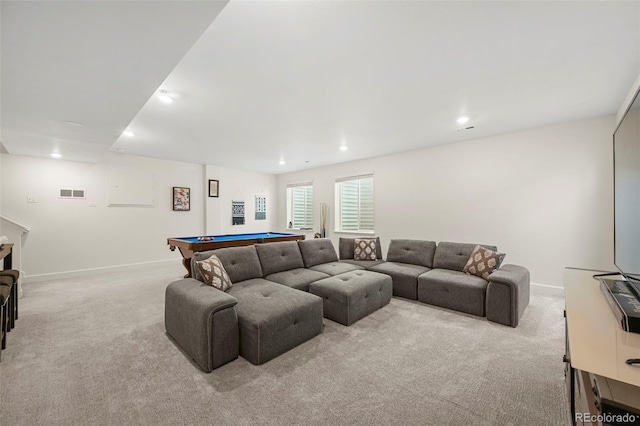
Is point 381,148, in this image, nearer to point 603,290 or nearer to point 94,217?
point 603,290

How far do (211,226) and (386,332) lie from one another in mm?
5462

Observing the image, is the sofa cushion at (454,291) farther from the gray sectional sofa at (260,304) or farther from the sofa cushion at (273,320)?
the sofa cushion at (273,320)

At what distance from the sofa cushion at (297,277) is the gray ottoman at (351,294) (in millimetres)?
103

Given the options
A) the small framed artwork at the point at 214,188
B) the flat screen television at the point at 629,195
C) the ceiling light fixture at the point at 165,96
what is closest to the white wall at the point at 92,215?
the small framed artwork at the point at 214,188

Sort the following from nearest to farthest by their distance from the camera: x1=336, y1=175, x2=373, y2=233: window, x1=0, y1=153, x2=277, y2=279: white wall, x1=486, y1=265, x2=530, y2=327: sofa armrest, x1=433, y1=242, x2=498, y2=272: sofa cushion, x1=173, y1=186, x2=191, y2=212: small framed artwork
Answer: x1=486, y1=265, x2=530, y2=327: sofa armrest → x1=433, y1=242, x2=498, y2=272: sofa cushion → x1=0, y1=153, x2=277, y2=279: white wall → x1=336, y1=175, x2=373, y2=233: window → x1=173, y1=186, x2=191, y2=212: small framed artwork

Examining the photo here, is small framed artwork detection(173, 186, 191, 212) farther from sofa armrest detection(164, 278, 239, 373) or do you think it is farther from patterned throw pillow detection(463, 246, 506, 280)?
patterned throw pillow detection(463, 246, 506, 280)

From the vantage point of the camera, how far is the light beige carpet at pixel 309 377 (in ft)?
4.96

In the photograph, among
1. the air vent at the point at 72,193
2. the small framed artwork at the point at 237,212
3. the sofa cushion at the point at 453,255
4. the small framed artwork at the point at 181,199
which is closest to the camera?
the sofa cushion at the point at 453,255

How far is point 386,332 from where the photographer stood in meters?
2.56

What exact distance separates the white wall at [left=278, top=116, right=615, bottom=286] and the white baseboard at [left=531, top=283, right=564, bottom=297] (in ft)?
0.24

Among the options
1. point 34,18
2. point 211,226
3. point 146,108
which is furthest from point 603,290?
point 211,226

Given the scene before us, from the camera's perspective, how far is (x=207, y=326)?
1.90 metres

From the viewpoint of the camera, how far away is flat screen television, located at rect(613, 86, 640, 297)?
146cm

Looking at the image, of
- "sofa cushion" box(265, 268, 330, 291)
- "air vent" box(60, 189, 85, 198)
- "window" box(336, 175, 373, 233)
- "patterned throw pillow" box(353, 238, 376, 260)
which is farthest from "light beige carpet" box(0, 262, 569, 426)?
"window" box(336, 175, 373, 233)
